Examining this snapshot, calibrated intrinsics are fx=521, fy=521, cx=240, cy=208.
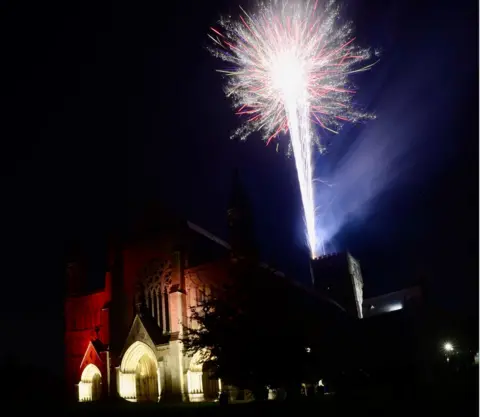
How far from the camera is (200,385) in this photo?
35.6 meters

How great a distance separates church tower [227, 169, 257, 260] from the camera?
38.4 m

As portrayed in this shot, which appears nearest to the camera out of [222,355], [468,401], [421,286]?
[468,401]

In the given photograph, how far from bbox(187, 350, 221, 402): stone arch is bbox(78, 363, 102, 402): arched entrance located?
9.58 meters

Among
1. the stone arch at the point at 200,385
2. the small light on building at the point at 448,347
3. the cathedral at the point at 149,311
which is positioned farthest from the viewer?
the small light on building at the point at 448,347

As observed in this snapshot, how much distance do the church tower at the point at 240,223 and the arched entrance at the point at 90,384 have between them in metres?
15.2

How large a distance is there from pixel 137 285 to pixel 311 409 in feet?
82.8

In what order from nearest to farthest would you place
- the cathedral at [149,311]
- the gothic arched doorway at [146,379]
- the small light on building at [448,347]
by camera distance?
1. the cathedral at [149,311]
2. the gothic arched doorway at [146,379]
3. the small light on building at [448,347]

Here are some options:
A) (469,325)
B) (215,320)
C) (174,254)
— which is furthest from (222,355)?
(469,325)

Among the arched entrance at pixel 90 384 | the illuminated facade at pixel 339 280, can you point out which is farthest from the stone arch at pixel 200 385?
the illuminated facade at pixel 339 280

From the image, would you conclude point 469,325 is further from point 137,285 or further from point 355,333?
point 137,285

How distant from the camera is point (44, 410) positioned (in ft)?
72.7

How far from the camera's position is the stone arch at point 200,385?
115 feet

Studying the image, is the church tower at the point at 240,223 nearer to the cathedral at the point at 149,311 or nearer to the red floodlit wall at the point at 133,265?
the cathedral at the point at 149,311

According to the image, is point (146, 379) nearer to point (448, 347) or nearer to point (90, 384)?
point (90, 384)
